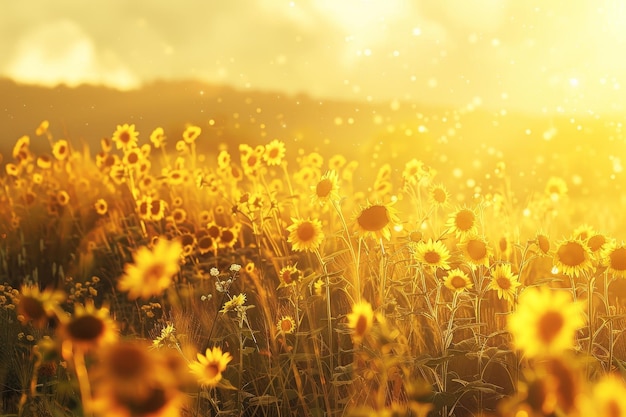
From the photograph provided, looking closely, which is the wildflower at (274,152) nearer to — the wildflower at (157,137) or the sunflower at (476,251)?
the wildflower at (157,137)

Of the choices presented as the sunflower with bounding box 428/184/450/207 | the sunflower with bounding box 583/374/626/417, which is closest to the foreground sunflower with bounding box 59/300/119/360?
the sunflower with bounding box 583/374/626/417

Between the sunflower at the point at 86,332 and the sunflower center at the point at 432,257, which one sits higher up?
the sunflower at the point at 86,332

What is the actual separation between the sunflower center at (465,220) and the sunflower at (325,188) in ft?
1.66

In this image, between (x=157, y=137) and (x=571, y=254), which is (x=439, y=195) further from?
(x=157, y=137)

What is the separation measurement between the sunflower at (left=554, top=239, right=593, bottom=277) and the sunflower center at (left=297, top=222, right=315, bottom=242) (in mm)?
913

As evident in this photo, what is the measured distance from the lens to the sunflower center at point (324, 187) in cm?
271

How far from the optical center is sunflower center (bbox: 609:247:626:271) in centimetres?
242

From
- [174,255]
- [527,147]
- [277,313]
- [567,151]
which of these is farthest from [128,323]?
[567,151]

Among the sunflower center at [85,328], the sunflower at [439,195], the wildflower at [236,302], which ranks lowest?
the wildflower at [236,302]

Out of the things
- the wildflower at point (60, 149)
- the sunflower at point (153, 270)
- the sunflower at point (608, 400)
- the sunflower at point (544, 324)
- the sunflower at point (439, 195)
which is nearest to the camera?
the sunflower at point (608, 400)

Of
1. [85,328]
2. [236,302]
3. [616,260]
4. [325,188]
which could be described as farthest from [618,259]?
[85,328]

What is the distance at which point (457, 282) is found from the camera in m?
2.45

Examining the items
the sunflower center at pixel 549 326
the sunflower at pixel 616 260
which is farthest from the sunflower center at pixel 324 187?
the sunflower center at pixel 549 326

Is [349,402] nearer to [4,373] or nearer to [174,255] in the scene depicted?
[174,255]
